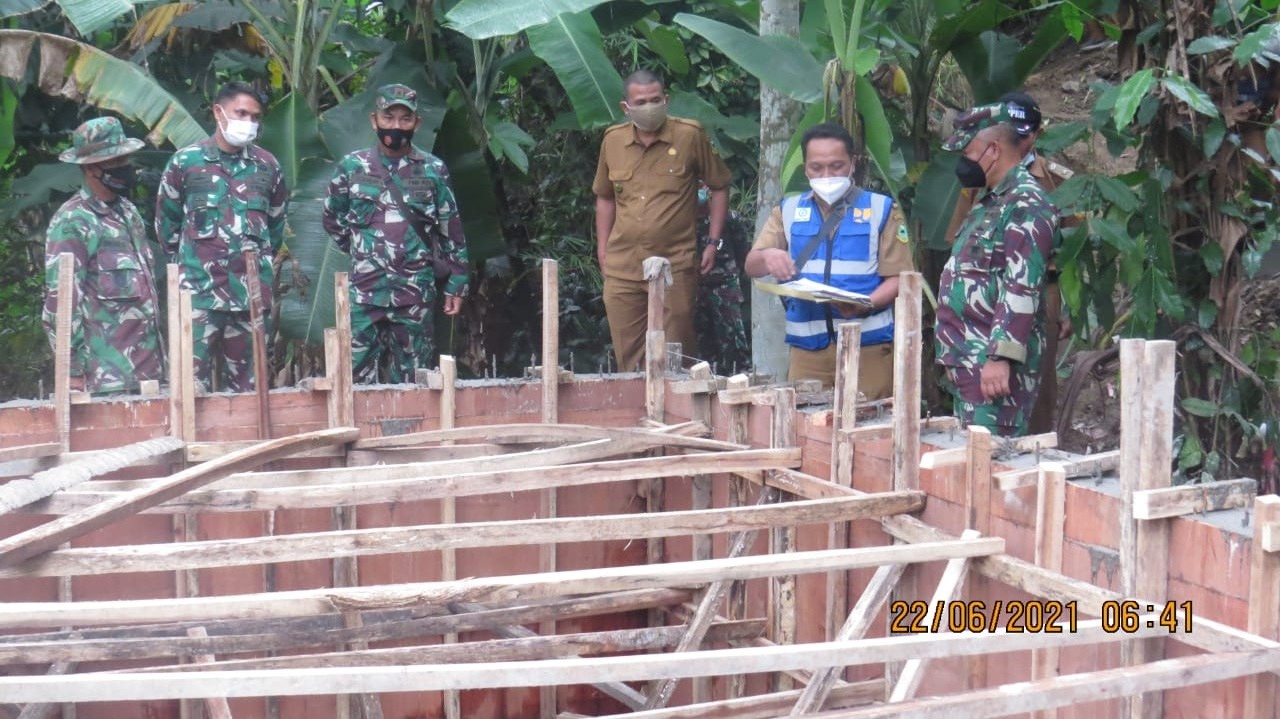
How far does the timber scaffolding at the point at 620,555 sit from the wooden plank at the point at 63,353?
2cm

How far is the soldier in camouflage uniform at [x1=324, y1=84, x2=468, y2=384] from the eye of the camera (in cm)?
614

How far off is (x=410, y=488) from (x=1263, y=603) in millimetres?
2196

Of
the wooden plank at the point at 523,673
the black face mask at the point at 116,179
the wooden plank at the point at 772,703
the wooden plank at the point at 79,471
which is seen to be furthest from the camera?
the black face mask at the point at 116,179

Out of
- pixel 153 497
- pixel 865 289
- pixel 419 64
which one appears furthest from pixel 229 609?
pixel 419 64

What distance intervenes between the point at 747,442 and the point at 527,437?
2.60 feet

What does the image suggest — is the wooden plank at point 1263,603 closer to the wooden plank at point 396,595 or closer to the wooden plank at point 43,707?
the wooden plank at point 396,595

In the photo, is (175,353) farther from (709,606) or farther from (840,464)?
(840,464)

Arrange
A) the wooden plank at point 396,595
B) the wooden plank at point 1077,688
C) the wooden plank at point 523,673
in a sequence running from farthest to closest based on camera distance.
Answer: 1. the wooden plank at point 396,595
2. the wooden plank at point 1077,688
3. the wooden plank at point 523,673

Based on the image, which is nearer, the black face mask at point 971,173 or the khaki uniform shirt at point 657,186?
the black face mask at point 971,173

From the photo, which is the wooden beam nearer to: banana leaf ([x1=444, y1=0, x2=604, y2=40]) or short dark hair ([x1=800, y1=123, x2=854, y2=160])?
short dark hair ([x1=800, y1=123, x2=854, y2=160])

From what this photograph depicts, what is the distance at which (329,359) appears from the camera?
491 cm

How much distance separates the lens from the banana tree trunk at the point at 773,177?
239 inches

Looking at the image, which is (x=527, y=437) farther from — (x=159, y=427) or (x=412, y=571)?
(x=159, y=427)
